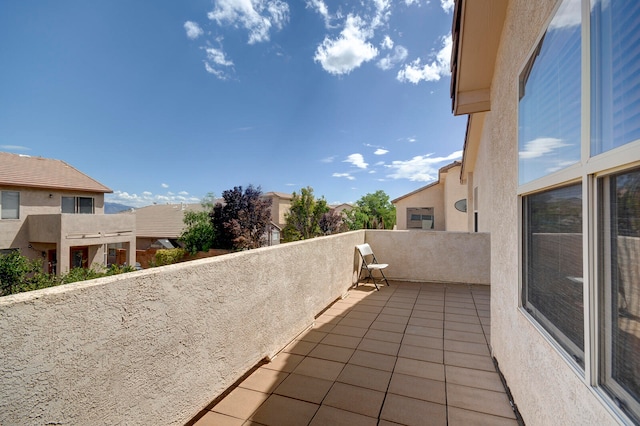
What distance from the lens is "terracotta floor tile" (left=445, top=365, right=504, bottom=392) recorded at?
2.81 m

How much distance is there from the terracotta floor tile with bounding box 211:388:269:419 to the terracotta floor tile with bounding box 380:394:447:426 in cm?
116

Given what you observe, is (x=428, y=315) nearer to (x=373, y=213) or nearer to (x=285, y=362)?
(x=285, y=362)

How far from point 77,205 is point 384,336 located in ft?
65.8

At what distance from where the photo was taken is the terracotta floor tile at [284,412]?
2271mm

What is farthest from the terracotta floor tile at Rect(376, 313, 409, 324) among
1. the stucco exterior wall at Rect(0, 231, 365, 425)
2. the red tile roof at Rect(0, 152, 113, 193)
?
the red tile roof at Rect(0, 152, 113, 193)

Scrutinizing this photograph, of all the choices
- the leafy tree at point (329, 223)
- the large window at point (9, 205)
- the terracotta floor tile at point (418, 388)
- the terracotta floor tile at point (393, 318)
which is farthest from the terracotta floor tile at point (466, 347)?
the large window at point (9, 205)

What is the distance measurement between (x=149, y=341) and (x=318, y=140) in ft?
101

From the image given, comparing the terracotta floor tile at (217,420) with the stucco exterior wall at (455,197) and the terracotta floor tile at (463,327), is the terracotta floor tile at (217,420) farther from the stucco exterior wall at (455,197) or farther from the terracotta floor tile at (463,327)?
the stucco exterior wall at (455,197)

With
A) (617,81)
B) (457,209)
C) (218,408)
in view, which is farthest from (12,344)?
(457,209)

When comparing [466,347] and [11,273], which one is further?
[11,273]

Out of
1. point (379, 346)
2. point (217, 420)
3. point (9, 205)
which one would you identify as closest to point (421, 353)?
point (379, 346)

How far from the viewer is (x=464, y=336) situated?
13.2 feet

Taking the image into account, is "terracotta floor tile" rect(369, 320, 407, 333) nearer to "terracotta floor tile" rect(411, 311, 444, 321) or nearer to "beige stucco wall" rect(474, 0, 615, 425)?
"terracotta floor tile" rect(411, 311, 444, 321)

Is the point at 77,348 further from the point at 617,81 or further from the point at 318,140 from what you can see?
the point at 318,140
